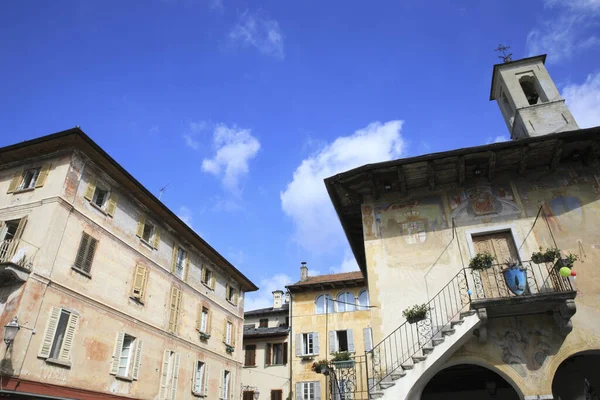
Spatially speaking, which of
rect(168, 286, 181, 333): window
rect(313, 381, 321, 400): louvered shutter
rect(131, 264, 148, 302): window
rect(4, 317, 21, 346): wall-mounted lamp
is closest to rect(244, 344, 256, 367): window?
rect(313, 381, 321, 400): louvered shutter

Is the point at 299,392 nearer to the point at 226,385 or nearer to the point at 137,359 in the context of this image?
the point at 226,385

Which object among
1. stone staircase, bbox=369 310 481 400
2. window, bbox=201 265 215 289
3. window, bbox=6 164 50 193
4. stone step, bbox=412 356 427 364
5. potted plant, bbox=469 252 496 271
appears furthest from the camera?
window, bbox=201 265 215 289

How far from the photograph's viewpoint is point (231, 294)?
27000 mm

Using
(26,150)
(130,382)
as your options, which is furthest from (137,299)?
(26,150)

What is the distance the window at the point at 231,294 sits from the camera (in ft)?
85.8

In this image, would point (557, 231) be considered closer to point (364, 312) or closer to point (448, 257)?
point (448, 257)

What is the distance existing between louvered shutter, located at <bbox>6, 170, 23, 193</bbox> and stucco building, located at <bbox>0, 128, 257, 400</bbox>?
49 mm

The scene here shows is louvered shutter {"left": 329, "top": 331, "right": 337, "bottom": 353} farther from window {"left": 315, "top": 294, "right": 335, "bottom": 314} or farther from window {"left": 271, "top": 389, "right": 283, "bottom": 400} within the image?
window {"left": 271, "top": 389, "right": 283, "bottom": 400}

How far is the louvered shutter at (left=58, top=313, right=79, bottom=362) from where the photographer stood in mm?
13250

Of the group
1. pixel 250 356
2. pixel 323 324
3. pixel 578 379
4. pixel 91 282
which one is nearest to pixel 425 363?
pixel 578 379

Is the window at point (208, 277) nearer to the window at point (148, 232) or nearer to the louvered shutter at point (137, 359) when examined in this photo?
the window at point (148, 232)

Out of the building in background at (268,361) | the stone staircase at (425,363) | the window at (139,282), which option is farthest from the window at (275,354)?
the stone staircase at (425,363)

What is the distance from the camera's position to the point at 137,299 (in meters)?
17.3

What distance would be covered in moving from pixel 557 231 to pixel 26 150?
1826cm
